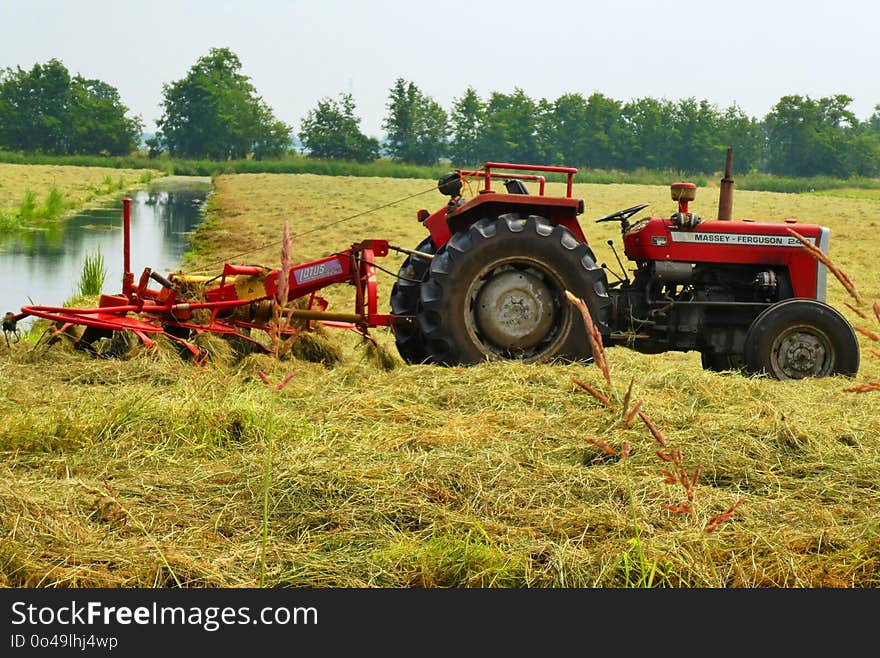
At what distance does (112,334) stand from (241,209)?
23.6m

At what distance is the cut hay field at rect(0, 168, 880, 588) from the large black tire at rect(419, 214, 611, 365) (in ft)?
1.46

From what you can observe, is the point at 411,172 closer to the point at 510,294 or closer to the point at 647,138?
the point at 647,138

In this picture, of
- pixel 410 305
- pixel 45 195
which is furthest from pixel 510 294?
pixel 45 195

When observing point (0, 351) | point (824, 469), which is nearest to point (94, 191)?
point (0, 351)

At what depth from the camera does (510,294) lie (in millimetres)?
6934

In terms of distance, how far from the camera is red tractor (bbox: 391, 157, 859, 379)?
6.82 m

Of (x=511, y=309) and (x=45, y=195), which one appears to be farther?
(x=45, y=195)

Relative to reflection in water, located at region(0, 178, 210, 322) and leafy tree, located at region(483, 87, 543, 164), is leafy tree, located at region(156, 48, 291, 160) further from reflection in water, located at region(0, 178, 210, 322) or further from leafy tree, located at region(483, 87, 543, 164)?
reflection in water, located at region(0, 178, 210, 322)

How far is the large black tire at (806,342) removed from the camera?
7.12m

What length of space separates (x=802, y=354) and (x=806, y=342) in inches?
3.6

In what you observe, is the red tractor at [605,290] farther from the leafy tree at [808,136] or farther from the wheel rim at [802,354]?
the leafy tree at [808,136]

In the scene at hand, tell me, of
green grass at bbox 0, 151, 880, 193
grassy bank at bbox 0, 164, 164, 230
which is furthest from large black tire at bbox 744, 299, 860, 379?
green grass at bbox 0, 151, 880, 193

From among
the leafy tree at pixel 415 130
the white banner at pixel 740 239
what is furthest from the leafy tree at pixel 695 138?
the white banner at pixel 740 239

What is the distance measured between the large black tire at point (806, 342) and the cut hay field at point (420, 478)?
1.68 feet
